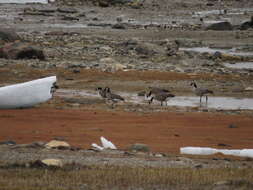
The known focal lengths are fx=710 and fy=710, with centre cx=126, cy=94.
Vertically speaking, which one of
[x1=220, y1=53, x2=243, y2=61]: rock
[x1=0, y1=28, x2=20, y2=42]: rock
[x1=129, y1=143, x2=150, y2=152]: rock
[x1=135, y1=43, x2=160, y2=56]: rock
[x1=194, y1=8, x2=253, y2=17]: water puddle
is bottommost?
[x1=129, y1=143, x2=150, y2=152]: rock

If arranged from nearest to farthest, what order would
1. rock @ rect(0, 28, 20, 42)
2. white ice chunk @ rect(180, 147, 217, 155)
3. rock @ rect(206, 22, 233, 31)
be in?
white ice chunk @ rect(180, 147, 217, 155) < rock @ rect(0, 28, 20, 42) < rock @ rect(206, 22, 233, 31)

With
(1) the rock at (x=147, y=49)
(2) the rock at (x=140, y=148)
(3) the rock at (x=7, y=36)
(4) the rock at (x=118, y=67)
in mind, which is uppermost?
(3) the rock at (x=7, y=36)

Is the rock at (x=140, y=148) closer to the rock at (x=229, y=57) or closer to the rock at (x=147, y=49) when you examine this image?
the rock at (x=229, y=57)

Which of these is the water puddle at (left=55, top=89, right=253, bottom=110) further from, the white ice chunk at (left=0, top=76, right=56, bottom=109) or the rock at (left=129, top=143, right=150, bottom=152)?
the rock at (left=129, top=143, right=150, bottom=152)

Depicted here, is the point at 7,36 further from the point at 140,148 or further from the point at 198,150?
the point at 198,150

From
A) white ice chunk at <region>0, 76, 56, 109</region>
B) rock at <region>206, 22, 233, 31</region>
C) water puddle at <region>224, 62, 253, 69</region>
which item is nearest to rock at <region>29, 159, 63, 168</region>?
white ice chunk at <region>0, 76, 56, 109</region>

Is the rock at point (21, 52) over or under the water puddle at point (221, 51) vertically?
over

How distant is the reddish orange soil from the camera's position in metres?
15.2

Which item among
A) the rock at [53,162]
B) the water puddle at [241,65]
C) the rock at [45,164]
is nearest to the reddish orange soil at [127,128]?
the rock at [53,162]

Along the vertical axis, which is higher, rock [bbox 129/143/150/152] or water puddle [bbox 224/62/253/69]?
water puddle [bbox 224/62/253/69]

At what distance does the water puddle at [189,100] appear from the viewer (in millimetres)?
22547

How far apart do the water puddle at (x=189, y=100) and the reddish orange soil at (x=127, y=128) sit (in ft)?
8.05

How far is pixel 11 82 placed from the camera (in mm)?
26203

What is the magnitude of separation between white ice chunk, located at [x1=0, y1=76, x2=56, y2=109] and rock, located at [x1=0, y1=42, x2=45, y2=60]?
473 inches
